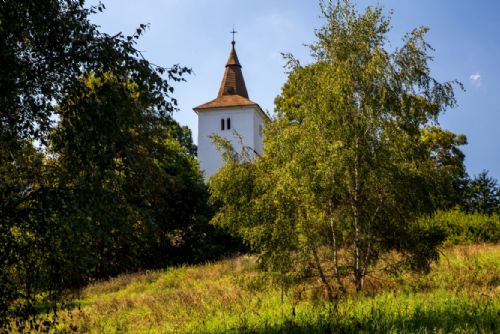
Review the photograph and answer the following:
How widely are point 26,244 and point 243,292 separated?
6745mm

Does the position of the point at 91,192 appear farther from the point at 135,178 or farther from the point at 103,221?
the point at 135,178

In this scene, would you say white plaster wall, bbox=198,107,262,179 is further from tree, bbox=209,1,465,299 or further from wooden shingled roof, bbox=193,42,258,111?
tree, bbox=209,1,465,299

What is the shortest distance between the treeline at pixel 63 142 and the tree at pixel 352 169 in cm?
383

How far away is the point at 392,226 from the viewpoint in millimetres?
11180

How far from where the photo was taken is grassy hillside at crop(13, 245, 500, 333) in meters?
7.47

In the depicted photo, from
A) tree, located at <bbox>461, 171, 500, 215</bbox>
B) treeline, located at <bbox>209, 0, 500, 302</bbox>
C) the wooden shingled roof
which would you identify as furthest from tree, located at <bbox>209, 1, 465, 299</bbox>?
the wooden shingled roof

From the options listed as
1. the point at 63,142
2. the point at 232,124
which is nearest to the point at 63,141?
the point at 63,142

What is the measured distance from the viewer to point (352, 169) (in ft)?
35.6

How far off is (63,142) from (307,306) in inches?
205

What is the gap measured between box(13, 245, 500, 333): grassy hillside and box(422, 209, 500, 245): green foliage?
4.07 meters

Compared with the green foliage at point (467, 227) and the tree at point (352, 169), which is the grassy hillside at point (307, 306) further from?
the green foliage at point (467, 227)

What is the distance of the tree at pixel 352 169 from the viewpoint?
10570 millimetres

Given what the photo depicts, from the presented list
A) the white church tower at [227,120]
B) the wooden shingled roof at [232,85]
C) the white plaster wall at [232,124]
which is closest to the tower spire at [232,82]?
the wooden shingled roof at [232,85]

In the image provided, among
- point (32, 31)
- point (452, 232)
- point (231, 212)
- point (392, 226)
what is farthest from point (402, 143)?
point (452, 232)
